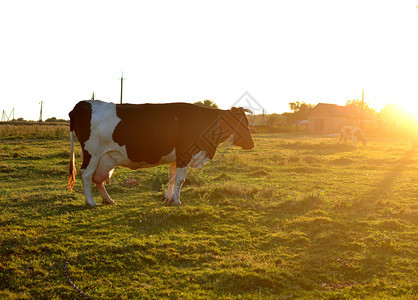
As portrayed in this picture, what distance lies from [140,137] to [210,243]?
2.76 meters

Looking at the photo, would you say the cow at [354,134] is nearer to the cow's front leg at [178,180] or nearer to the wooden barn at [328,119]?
the cow's front leg at [178,180]

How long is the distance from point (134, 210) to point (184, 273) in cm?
313

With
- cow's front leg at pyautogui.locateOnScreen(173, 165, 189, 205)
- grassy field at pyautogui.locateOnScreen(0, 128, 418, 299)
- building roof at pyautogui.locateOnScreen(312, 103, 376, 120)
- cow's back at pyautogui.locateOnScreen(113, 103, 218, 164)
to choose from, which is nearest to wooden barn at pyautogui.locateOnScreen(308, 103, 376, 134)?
building roof at pyautogui.locateOnScreen(312, 103, 376, 120)

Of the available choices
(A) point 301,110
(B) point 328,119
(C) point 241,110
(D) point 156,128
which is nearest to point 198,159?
(D) point 156,128

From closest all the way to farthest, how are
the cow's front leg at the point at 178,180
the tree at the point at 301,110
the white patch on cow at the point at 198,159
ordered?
Answer: the cow's front leg at the point at 178,180
the white patch on cow at the point at 198,159
the tree at the point at 301,110

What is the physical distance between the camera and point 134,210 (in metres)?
7.41

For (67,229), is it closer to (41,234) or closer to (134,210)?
(41,234)

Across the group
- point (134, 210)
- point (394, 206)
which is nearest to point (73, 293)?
point (134, 210)

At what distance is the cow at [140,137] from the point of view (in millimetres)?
7203

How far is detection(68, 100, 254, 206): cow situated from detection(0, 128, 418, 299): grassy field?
2.49 feet

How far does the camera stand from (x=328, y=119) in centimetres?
5825

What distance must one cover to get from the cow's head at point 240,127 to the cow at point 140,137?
0.32m

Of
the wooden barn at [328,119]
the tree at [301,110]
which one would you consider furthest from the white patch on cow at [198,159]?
the tree at [301,110]

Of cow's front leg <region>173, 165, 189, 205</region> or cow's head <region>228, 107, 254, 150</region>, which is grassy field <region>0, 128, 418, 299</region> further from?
cow's head <region>228, 107, 254, 150</region>
